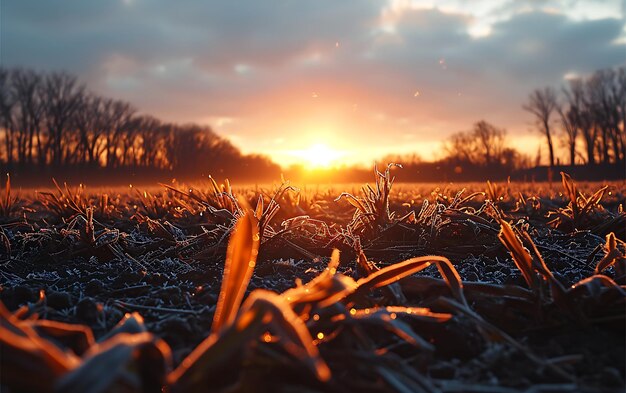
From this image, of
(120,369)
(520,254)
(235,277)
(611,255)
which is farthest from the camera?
(611,255)

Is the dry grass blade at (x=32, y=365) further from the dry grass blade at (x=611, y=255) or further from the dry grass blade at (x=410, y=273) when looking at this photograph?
the dry grass blade at (x=611, y=255)

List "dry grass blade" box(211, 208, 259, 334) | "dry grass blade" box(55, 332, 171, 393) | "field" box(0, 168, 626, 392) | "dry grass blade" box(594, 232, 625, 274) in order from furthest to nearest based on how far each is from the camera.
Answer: "dry grass blade" box(594, 232, 625, 274), "dry grass blade" box(211, 208, 259, 334), "field" box(0, 168, 626, 392), "dry grass blade" box(55, 332, 171, 393)

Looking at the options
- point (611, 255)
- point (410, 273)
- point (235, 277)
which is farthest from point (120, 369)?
point (611, 255)

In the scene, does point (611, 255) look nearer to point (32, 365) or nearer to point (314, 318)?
point (314, 318)

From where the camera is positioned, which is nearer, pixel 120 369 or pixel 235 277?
pixel 120 369

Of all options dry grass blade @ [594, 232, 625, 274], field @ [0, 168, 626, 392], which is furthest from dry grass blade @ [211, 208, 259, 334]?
dry grass blade @ [594, 232, 625, 274]

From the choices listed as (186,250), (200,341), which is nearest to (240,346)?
(200,341)

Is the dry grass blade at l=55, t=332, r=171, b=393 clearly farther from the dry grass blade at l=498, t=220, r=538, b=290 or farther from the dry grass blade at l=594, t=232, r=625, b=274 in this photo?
the dry grass blade at l=594, t=232, r=625, b=274

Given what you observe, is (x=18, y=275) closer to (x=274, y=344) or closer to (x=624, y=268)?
(x=274, y=344)

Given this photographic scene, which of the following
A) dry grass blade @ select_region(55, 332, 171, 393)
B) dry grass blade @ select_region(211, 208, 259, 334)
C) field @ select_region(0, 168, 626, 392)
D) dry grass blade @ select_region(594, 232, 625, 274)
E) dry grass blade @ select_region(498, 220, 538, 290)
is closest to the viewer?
dry grass blade @ select_region(55, 332, 171, 393)

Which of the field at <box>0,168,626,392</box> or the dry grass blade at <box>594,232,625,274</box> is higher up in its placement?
the dry grass blade at <box>594,232,625,274</box>
